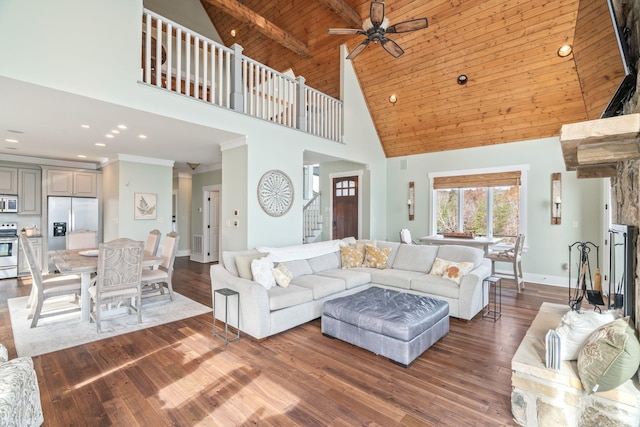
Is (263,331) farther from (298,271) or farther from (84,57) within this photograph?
(84,57)

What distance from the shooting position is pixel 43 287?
3.61 m

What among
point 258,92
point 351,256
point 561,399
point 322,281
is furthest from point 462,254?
point 258,92

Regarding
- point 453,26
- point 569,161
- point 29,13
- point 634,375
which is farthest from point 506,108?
point 29,13

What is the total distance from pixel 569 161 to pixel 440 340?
2141mm

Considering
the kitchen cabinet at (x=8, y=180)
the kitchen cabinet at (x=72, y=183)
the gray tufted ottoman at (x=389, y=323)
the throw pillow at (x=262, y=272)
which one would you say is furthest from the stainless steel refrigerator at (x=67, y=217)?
the gray tufted ottoman at (x=389, y=323)

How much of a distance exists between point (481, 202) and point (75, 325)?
24.1ft

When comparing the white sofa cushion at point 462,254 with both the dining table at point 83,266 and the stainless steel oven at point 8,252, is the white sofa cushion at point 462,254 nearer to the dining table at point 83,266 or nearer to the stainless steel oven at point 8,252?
the dining table at point 83,266

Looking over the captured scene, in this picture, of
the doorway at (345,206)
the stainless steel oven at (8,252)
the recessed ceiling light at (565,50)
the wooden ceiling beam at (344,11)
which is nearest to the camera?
the recessed ceiling light at (565,50)

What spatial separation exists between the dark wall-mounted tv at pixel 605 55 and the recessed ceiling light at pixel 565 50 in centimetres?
249

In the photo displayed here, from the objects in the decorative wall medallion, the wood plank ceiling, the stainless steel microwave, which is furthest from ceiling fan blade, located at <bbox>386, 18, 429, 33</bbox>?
the stainless steel microwave

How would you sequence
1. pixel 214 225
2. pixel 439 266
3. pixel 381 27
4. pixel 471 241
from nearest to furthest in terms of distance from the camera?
pixel 381 27 < pixel 439 266 < pixel 471 241 < pixel 214 225

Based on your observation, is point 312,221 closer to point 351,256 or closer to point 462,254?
point 351,256

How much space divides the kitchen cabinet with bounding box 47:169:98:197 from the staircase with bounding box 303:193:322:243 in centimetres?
520

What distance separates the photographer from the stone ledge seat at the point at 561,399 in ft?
5.27
